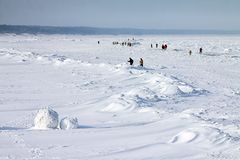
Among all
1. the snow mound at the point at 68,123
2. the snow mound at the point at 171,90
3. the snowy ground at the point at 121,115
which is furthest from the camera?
the snow mound at the point at 171,90

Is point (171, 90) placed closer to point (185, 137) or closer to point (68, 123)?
point (68, 123)

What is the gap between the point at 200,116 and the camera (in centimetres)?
1293

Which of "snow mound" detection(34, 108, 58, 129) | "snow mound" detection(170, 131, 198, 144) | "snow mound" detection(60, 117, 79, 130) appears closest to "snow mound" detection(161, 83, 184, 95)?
"snow mound" detection(60, 117, 79, 130)

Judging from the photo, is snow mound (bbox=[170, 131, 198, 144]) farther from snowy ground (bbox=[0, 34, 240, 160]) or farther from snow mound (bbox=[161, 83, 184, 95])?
snow mound (bbox=[161, 83, 184, 95])

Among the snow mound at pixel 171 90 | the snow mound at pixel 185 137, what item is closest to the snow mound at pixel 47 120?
the snow mound at pixel 185 137

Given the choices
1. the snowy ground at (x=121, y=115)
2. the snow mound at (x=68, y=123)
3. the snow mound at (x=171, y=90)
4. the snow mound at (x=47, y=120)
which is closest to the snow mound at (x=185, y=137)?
the snowy ground at (x=121, y=115)

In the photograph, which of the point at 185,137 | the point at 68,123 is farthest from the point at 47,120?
the point at 185,137

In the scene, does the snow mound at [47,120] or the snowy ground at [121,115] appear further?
the snow mound at [47,120]

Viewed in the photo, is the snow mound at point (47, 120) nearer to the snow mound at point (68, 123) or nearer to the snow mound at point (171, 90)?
the snow mound at point (68, 123)

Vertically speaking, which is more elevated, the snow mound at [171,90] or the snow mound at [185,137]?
the snow mound at [185,137]

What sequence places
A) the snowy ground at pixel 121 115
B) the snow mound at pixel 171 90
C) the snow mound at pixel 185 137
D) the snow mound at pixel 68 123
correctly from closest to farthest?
the snowy ground at pixel 121 115, the snow mound at pixel 185 137, the snow mound at pixel 68 123, the snow mound at pixel 171 90

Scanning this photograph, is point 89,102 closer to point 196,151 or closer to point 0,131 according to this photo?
point 0,131

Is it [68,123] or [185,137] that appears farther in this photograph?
[68,123]

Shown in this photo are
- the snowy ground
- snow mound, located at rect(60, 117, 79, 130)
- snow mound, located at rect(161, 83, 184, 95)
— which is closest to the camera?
the snowy ground
